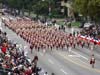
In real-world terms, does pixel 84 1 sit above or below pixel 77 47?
above

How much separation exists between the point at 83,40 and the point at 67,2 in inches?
2226

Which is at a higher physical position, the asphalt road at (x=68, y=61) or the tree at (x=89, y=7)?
the tree at (x=89, y=7)

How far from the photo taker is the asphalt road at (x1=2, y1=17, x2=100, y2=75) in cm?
4306

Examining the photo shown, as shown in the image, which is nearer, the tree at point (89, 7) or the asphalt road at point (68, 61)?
the asphalt road at point (68, 61)

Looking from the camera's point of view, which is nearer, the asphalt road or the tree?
the asphalt road

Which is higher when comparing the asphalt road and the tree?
the tree

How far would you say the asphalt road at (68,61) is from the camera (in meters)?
43.1

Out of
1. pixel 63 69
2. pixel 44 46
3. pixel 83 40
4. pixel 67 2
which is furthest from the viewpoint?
pixel 67 2

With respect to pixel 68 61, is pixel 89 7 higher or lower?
→ higher

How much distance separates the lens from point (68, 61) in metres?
49.2

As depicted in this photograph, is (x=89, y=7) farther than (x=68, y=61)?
Yes

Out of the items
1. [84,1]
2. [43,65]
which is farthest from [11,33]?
[43,65]

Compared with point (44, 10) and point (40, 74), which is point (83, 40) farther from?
point (44, 10)

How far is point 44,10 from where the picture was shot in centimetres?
12231
